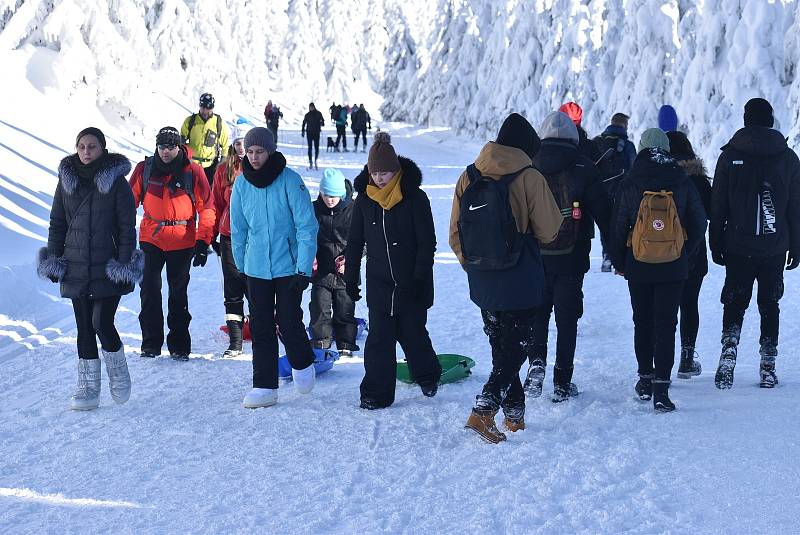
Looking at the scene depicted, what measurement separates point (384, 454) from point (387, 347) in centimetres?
105

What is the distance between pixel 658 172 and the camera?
5.79 m

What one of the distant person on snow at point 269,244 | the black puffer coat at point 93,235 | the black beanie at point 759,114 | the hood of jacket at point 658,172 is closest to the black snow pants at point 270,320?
the distant person on snow at point 269,244

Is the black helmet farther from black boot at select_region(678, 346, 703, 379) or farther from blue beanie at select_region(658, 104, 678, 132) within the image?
black boot at select_region(678, 346, 703, 379)

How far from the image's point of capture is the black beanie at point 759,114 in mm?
6129

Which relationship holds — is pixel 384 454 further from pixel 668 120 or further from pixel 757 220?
pixel 668 120

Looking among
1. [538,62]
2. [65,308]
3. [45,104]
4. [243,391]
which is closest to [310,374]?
[243,391]

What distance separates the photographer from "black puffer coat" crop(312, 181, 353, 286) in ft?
25.3

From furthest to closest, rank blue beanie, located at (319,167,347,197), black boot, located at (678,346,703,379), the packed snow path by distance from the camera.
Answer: blue beanie, located at (319,167,347,197), black boot, located at (678,346,703,379), the packed snow path

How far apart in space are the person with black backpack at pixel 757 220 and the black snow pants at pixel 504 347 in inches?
74.7

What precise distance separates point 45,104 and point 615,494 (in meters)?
21.3

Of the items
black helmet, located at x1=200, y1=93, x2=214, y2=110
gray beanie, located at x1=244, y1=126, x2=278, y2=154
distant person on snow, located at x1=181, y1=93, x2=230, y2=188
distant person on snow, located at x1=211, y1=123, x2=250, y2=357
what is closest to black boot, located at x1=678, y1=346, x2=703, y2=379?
gray beanie, located at x1=244, y1=126, x2=278, y2=154

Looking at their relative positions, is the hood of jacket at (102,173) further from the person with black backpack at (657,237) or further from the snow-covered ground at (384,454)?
the person with black backpack at (657,237)

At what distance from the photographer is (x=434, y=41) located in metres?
52.7

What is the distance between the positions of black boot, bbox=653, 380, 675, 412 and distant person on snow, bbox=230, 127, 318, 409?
2.46 m
